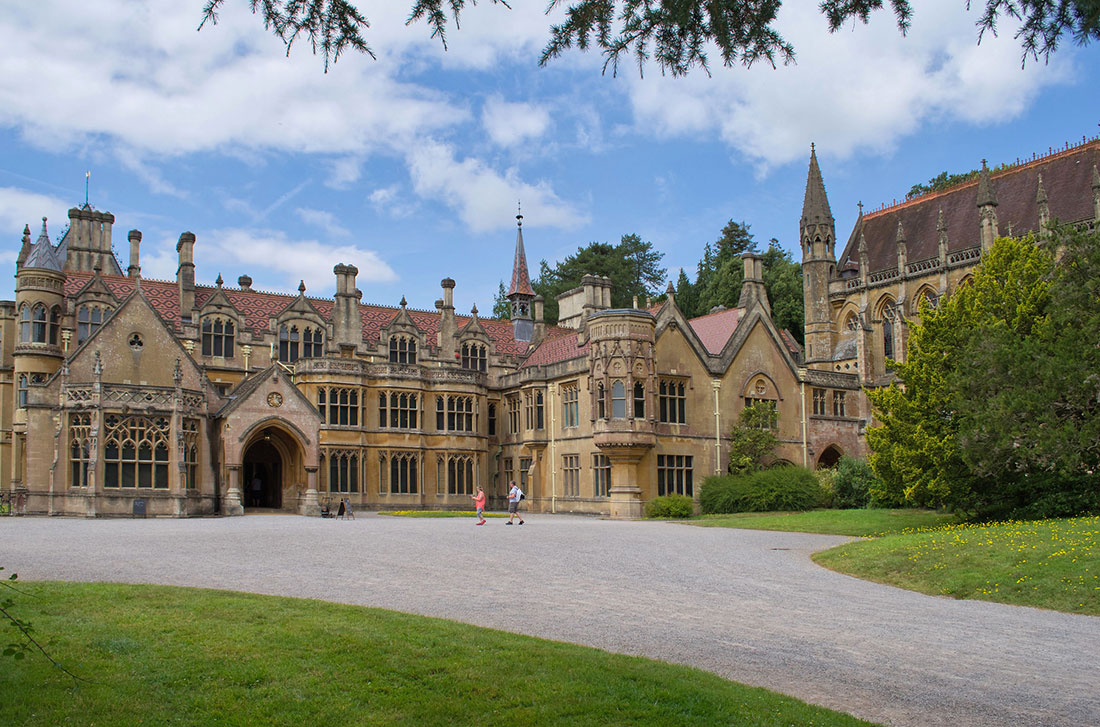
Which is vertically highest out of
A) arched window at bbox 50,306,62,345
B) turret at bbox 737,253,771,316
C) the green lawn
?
turret at bbox 737,253,771,316

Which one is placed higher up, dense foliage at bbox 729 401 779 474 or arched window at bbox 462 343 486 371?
arched window at bbox 462 343 486 371

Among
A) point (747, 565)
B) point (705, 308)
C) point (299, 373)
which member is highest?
point (705, 308)

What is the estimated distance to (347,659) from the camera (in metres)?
8.98

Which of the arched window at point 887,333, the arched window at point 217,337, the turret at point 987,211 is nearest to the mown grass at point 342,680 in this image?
the arched window at point 217,337

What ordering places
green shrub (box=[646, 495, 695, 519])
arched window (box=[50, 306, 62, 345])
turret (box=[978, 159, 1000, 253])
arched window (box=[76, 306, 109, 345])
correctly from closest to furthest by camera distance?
green shrub (box=[646, 495, 695, 519])
arched window (box=[50, 306, 62, 345])
arched window (box=[76, 306, 109, 345])
turret (box=[978, 159, 1000, 253])

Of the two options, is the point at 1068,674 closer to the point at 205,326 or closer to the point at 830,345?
the point at 205,326

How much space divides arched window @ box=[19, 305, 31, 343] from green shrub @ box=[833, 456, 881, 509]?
35.4 meters

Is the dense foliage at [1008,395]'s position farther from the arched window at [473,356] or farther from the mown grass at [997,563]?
the arched window at [473,356]

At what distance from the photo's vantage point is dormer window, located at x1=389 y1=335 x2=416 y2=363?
50.2 m

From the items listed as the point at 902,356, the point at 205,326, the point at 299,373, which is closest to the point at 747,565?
the point at 299,373

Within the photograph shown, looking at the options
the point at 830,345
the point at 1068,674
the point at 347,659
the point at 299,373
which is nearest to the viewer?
the point at 347,659

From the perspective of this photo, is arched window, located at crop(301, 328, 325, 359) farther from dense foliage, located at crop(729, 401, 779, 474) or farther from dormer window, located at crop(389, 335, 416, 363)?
dense foliage, located at crop(729, 401, 779, 474)

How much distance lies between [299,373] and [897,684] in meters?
38.9

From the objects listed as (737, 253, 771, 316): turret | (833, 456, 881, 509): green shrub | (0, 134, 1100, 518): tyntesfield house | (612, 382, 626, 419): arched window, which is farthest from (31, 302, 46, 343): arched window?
(833, 456, 881, 509): green shrub
